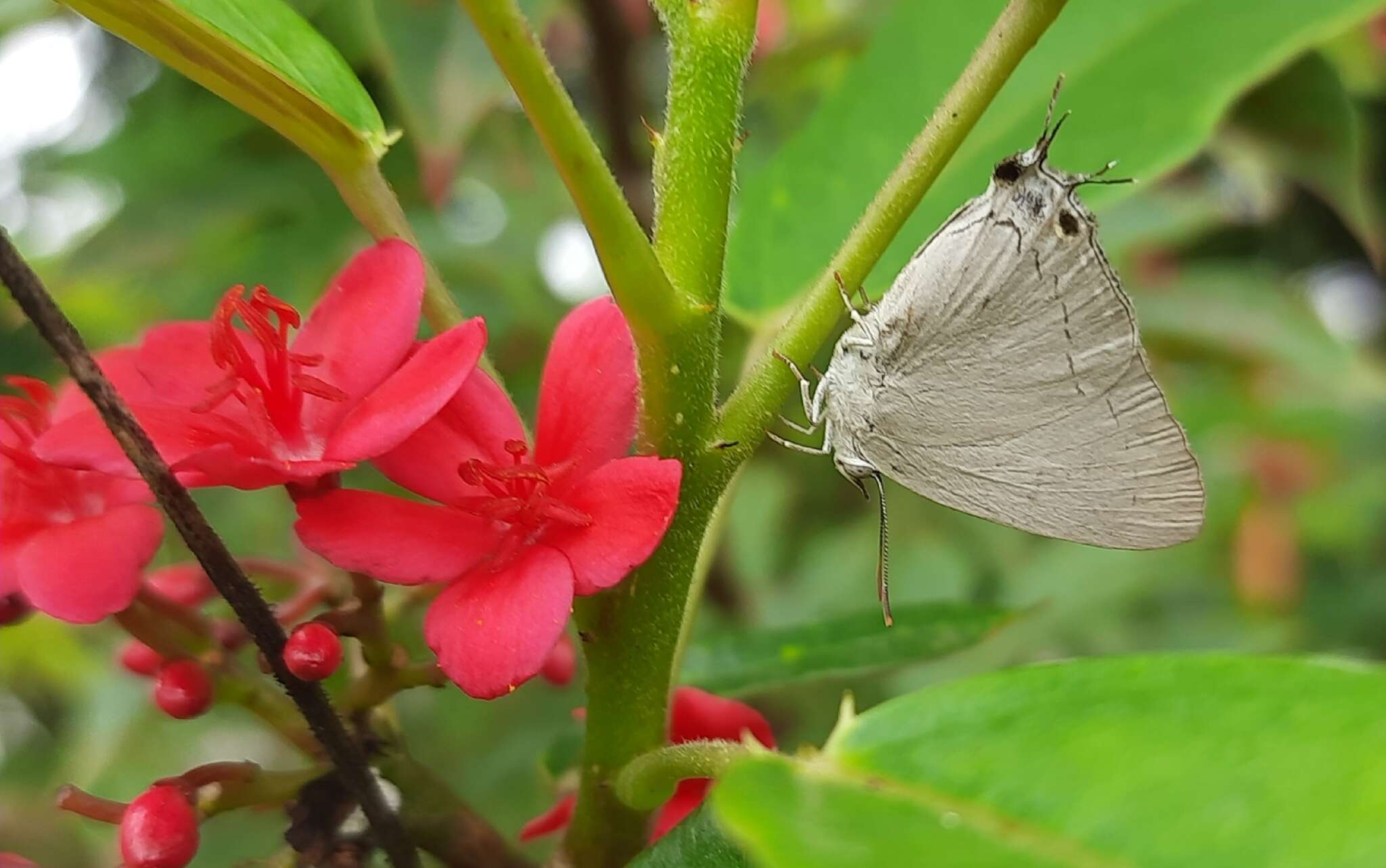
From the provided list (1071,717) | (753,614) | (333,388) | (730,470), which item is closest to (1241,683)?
(1071,717)

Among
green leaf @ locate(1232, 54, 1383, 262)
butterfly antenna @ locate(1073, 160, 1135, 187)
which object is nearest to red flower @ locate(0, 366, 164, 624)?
butterfly antenna @ locate(1073, 160, 1135, 187)

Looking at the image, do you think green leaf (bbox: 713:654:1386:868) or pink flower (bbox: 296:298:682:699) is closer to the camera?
green leaf (bbox: 713:654:1386:868)

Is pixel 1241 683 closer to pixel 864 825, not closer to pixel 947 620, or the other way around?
pixel 864 825

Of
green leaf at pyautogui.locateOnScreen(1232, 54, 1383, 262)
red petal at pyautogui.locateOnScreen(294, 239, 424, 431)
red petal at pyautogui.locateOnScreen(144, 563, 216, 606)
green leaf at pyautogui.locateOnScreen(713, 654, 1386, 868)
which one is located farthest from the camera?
green leaf at pyautogui.locateOnScreen(1232, 54, 1383, 262)

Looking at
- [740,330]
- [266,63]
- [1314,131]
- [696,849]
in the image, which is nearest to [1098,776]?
[696,849]

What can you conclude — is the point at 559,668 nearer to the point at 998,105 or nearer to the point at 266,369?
the point at 266,369

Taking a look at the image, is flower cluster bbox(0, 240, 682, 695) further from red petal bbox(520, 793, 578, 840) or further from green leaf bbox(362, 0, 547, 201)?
green leaf bbox(362, 0, 547, 201)

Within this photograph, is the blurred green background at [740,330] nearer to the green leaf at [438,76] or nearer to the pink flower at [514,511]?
the green leaf at [438,76]
